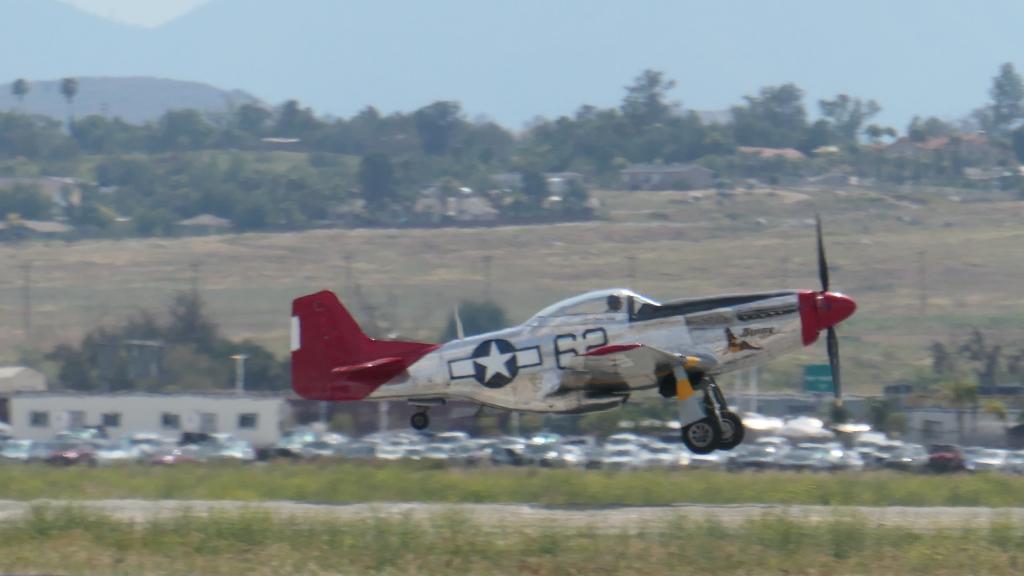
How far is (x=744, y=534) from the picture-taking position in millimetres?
18094

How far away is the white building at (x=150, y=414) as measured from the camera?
45.0 m

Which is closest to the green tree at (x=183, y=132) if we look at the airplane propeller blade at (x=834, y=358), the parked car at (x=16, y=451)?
the parked car at (x=16, y=451)

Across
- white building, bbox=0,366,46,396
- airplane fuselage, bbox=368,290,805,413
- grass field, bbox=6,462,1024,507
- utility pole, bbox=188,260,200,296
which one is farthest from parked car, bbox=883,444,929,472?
utility pole, bbox=188,260,200,296

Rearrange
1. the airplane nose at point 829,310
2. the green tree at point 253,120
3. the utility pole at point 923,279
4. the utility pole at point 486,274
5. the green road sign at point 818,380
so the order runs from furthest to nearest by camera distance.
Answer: the green tree at point 253,120, the utility pole at point 923,279, the utility pole at point 486,274, the green road sign at point 818,380, the airplane nose at point 829,310

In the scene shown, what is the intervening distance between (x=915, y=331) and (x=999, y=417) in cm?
2647

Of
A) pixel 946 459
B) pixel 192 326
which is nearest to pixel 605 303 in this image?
pixel 946 459

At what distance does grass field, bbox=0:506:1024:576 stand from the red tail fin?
391cm

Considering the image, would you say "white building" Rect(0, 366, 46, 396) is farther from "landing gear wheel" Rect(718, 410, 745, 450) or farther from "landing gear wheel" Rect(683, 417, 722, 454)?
"landing gear wheel" Rect(718, 410, 745, 450)

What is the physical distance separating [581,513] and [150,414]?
91.7ft

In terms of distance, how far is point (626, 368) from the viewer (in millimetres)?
21906

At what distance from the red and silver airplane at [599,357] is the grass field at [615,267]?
27.3m

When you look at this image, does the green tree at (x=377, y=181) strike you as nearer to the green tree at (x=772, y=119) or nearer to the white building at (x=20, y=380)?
the green tree at (x=772, y=119)

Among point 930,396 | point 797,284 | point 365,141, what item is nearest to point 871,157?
point 365,141

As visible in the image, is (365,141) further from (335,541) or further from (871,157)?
(335,541)
